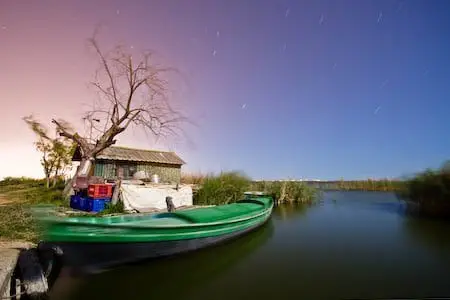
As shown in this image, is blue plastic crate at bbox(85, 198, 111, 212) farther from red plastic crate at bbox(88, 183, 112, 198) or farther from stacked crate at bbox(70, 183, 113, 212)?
red plastic crate at bbox(88, 183, 112, 198)

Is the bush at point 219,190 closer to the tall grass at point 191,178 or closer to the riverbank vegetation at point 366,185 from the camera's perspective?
the tall grass at point 191,178

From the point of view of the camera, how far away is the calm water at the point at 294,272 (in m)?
6.05

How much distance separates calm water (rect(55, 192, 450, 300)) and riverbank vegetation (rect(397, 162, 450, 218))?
4.77 m

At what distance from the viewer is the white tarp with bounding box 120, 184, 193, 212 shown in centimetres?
1437

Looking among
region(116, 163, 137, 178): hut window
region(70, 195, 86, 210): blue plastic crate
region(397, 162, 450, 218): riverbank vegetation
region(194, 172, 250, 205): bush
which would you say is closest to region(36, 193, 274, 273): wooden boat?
region(70, 195, 86, 210): blue plastic crate

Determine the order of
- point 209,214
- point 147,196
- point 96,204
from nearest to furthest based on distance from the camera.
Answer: point 209,214 → point 96,204 → point 147,196

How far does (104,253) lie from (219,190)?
41.8 ft

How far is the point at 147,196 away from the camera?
1506 centimetres

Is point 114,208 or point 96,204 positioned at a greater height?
point 96,204

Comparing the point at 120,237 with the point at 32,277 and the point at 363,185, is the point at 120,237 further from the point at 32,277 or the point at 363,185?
the point at 363,185

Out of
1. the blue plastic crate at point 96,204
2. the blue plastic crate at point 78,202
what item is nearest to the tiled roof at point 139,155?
the blue plastic crate at point 78,202

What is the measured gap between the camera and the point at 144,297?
573cm

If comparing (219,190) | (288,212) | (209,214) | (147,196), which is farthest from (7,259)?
(288,212)

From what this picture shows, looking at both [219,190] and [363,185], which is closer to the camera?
[219,190]
